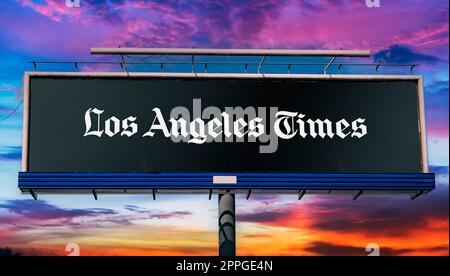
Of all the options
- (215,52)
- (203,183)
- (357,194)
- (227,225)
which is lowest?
(227,225)

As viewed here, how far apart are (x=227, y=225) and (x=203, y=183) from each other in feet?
5.66

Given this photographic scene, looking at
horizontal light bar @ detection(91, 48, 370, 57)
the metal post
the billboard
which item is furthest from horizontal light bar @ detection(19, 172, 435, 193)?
horizontal light bar @ detection(91, 48, 370, 57)

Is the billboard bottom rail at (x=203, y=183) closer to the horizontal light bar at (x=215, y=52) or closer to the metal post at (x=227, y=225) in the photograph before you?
the metal post at (x=227, y=225)

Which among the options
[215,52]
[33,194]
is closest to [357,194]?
[215,52]

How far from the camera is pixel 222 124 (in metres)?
25.2

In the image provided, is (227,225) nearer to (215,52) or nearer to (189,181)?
(189,181)

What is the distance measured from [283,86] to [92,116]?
23.8 ft

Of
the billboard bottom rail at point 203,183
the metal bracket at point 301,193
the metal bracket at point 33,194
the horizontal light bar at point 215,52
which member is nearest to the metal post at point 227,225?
the billboard bottom rail at point 203,183

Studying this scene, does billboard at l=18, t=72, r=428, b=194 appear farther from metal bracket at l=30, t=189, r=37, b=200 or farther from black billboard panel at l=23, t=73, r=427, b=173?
metal bracket at l=30, t=189, r=37, b=200

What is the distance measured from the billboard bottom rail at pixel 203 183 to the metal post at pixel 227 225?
1.21 ft

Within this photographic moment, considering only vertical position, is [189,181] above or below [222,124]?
below

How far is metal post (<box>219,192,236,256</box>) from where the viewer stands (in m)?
24.0
